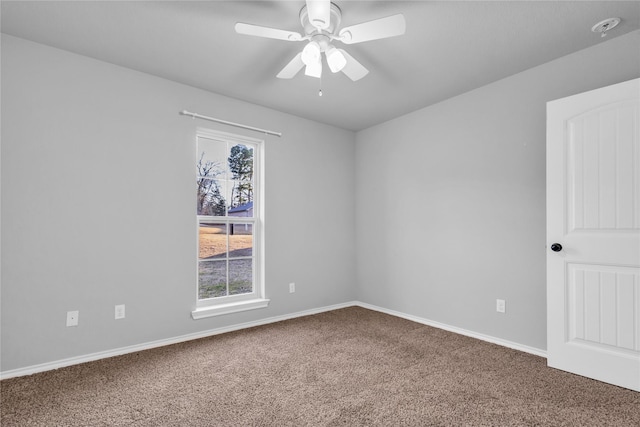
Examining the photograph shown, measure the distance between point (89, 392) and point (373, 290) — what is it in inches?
120

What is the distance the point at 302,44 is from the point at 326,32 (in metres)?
0.42

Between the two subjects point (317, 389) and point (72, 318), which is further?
point (72, 318)

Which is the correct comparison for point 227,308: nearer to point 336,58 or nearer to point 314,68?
point 314,68

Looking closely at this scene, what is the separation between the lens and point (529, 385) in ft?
7.13

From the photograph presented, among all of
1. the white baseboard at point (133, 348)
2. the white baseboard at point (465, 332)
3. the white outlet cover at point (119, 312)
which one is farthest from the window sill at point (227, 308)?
the white baseboard at point (465, 332)

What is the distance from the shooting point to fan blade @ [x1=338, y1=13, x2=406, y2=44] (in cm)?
175

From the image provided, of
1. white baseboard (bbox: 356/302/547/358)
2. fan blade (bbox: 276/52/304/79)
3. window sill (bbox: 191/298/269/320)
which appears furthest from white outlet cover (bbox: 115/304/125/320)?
white baseboard (bbox: 356/302/547/358)

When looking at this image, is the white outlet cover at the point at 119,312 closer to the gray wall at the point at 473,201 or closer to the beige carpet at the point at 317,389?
the beige carpet at the point at 317,389

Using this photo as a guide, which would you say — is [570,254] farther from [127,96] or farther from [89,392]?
[127,96]

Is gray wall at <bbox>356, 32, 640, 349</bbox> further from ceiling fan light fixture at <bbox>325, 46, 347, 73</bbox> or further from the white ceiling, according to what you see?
ceiling fan light fixture at <bbox>325, 46, 347, 73</bbox>

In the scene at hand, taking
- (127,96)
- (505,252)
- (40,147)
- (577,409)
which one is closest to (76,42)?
(127,96)

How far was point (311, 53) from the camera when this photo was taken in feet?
6.58

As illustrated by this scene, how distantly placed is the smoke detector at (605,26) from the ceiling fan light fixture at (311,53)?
1.86 metres

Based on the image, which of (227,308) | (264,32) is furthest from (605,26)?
(227,308)
